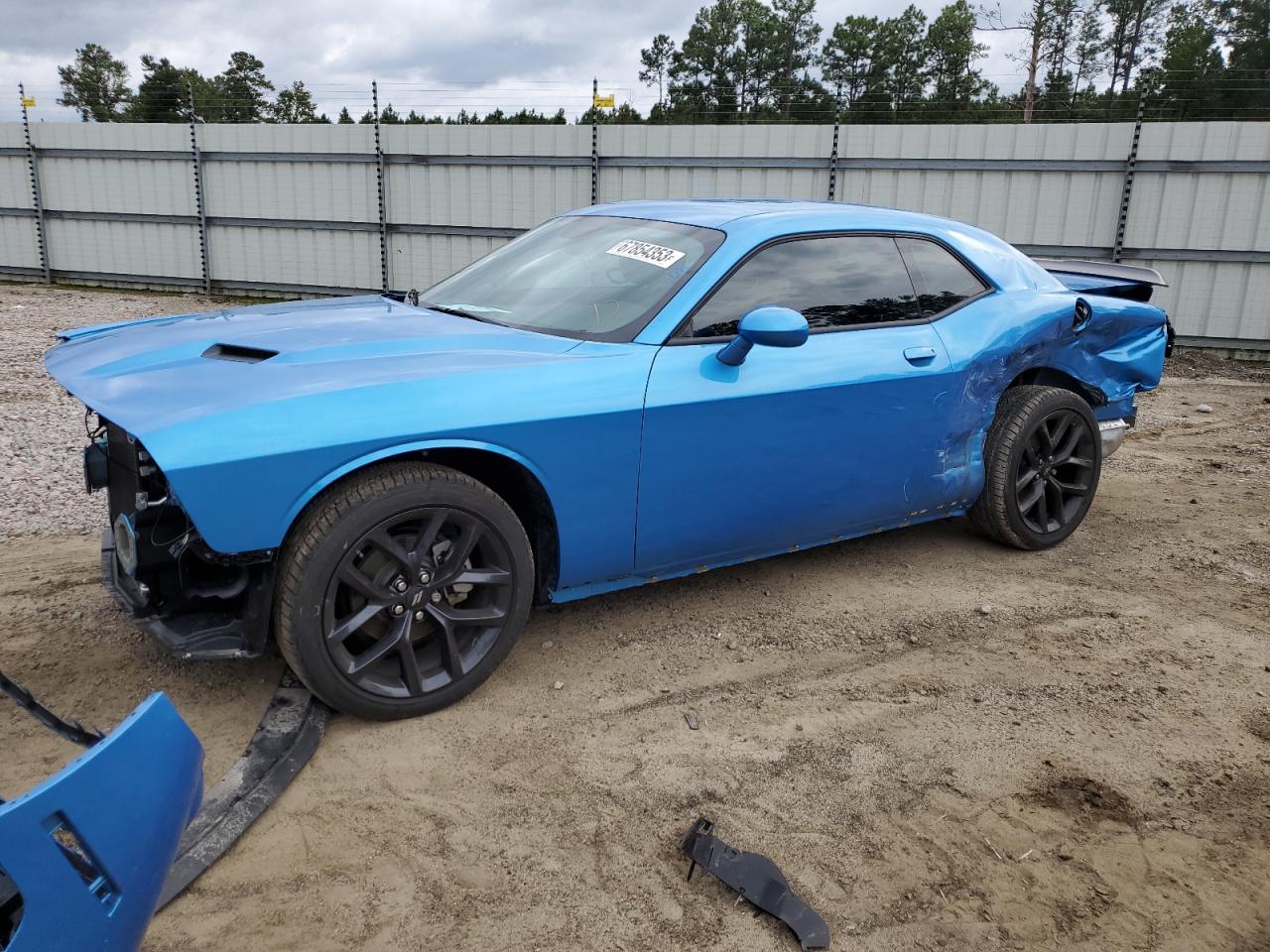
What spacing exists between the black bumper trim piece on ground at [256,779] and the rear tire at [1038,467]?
10.2ft

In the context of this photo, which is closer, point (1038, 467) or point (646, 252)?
point (646, 252)

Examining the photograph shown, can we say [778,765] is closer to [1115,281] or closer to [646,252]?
[646,252]

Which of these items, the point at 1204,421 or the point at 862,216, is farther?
the point at 1204,421

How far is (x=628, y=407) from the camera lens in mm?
3102

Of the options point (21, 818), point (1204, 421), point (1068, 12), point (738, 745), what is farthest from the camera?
point (1068, 12)

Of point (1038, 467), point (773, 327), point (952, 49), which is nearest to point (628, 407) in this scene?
point (773, 327)

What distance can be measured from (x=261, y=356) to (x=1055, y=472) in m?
3.67

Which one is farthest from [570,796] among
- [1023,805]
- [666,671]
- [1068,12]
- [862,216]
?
[1068,12]

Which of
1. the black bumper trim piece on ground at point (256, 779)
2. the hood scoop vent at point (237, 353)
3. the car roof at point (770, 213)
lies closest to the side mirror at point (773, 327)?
the car roof at point (770, 213)

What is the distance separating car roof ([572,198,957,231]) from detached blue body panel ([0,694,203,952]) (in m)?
2.74

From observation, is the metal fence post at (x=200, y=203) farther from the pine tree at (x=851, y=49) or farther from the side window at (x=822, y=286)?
the pine tree at (x=851, y=49)

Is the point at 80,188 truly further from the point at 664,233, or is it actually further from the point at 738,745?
the point at 738,745

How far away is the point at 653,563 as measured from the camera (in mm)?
3402

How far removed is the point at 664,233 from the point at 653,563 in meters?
1.32
